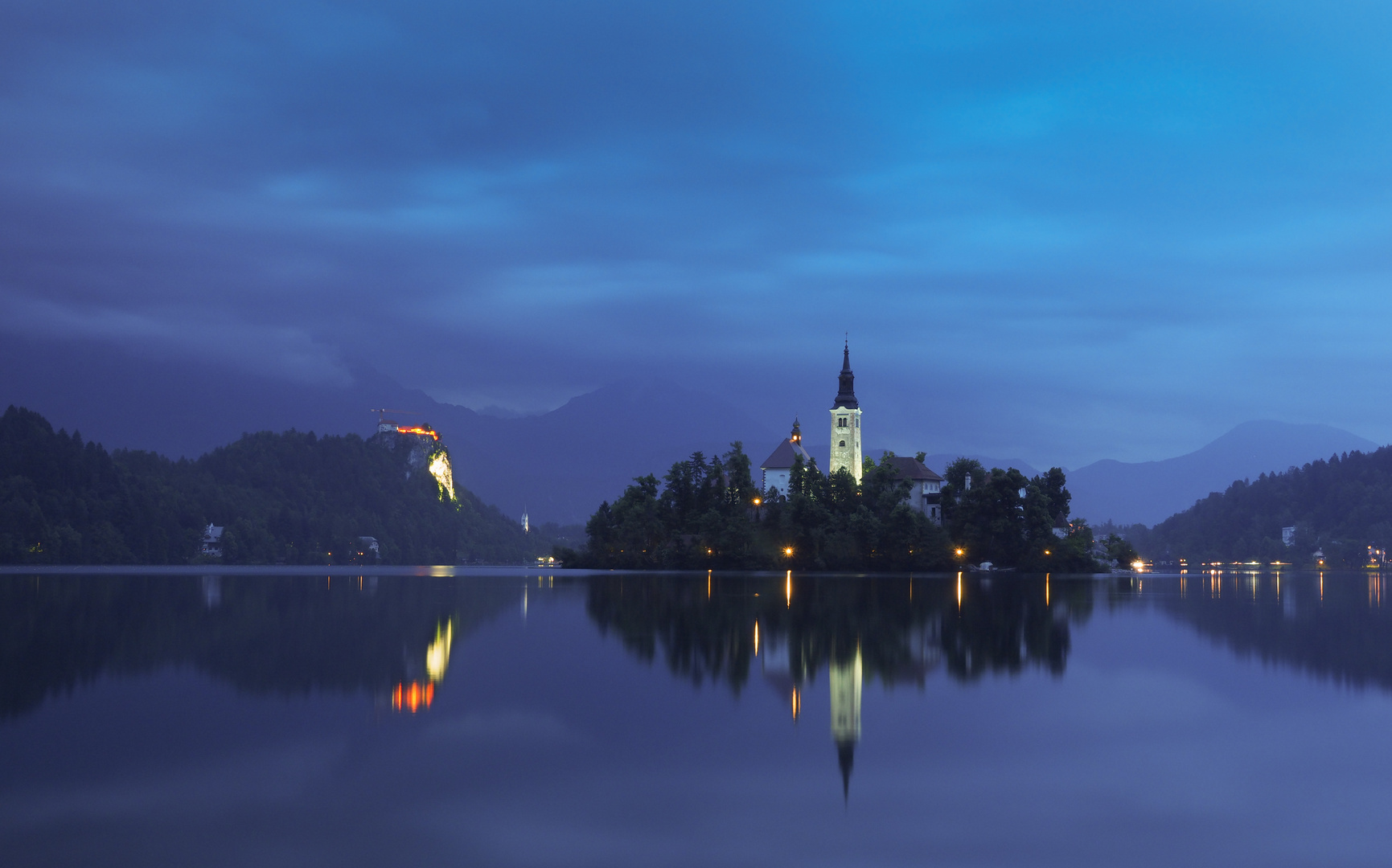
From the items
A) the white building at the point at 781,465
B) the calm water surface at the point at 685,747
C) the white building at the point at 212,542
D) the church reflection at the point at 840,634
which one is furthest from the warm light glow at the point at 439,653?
the white building at the point at 212,542

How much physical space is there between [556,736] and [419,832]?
6.27 m

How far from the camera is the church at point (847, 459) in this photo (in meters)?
146

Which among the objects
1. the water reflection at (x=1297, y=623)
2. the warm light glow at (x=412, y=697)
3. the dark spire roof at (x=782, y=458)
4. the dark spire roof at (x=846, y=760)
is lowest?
the water reflection at (x=1297, y=623)

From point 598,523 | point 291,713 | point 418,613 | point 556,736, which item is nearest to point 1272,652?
point 556,736

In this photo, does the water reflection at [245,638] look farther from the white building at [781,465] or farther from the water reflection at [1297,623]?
the white building at [781,465]

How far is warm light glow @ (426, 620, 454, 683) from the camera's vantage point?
2712 centimetres

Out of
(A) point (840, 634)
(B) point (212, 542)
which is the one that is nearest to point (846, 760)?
(A) point (840, 634)

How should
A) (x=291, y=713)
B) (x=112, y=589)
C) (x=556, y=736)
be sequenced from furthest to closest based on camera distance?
1. (x=112, y=589)
2. (x=291, y=713)
3. (x=556, y=736)

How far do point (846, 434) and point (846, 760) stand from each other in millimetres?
144108

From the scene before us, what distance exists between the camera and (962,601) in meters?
60.7

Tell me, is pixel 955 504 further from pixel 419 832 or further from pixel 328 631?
pixel 419 832

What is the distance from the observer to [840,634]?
38188 millimetres

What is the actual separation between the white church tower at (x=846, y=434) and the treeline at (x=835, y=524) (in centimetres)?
2505

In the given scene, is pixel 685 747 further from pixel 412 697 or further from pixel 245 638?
pixel 245 638
